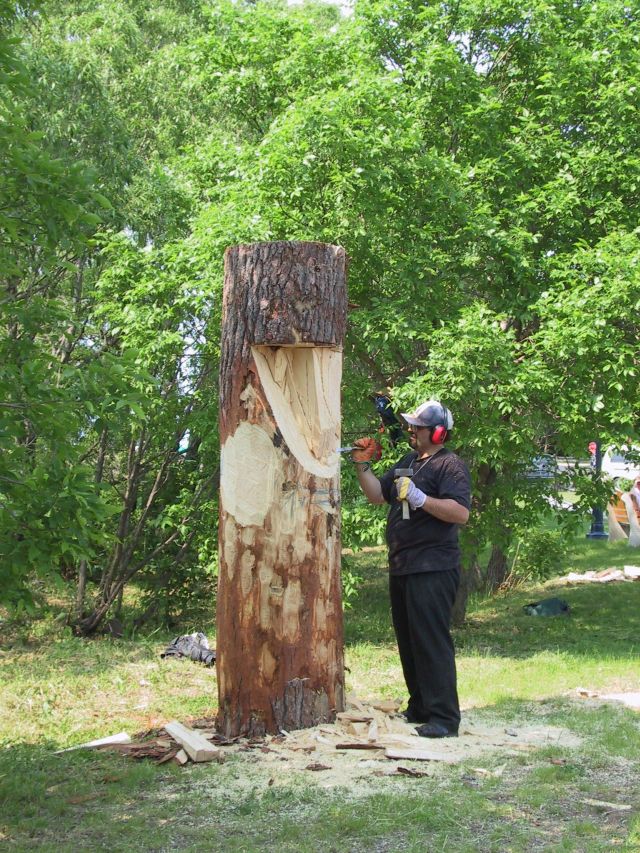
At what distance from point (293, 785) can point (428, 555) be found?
1.50 m

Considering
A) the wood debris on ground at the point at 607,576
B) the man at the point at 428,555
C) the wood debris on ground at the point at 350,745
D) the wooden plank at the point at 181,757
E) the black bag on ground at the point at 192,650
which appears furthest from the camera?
the wood debris on ground at the point at 607,576

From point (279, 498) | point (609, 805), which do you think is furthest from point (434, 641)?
point (609, 805)

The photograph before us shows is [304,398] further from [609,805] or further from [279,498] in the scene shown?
[609,805]

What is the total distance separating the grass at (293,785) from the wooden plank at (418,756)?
0.47 ft

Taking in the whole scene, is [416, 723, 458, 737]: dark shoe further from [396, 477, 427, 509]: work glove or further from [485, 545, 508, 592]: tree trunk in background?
[485, 545, 508, 592]: tree trunk in background

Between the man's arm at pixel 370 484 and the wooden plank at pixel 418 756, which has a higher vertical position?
the man's arm at pixel 370 484

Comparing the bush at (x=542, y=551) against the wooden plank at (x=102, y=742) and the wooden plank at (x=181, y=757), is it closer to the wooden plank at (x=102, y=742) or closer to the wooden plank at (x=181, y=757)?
the wooden plank at (x=102, y=742)

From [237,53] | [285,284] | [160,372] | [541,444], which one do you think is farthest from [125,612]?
[285,284]

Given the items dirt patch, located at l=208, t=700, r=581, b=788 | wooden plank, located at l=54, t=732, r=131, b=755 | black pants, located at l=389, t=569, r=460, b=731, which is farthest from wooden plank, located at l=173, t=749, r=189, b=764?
black pants, located at l=389, t=569, r=460, b=731

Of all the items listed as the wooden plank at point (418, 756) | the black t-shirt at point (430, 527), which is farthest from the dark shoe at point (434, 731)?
the black t-shirt at point (430, 527)

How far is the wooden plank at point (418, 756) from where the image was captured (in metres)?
5.04

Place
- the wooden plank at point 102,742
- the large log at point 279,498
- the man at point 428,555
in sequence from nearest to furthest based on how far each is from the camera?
the large log at point 279,498, the man at point 428,555, the wooden plank at point 102,742

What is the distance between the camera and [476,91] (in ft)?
33.8

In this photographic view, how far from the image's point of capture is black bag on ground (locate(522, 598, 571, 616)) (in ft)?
40.9
